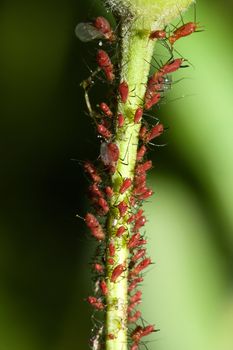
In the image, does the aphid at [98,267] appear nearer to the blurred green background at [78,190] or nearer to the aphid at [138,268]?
the aphid at [138,268]

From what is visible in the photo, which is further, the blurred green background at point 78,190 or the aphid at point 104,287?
the blurred green background at point 78,190

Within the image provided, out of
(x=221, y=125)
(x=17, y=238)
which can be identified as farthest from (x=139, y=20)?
(x=17, y=238)

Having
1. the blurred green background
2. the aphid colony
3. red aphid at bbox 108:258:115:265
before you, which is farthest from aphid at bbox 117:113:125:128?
the blurred green background

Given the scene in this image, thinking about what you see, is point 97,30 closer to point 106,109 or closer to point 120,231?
point 106,109

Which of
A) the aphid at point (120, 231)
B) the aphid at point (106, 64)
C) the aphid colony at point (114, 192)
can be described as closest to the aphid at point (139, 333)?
the aphid colony at point (114, 192)

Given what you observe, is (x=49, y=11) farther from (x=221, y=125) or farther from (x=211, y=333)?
(x=211, y=333)

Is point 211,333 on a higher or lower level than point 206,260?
lower

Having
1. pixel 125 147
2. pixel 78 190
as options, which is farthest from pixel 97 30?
pixel 78 190
